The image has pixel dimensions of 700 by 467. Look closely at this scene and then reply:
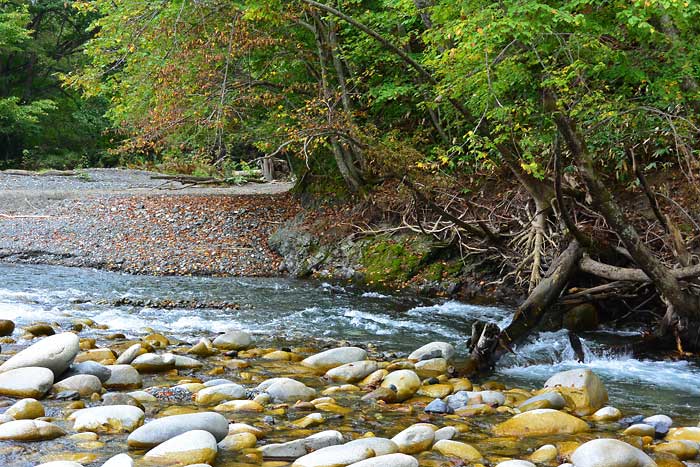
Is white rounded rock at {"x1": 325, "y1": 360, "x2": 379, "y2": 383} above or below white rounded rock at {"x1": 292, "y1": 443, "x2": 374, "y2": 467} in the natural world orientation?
below

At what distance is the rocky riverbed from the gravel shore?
638 cm

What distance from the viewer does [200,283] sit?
11.9 m

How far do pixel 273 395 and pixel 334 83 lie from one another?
896 cm

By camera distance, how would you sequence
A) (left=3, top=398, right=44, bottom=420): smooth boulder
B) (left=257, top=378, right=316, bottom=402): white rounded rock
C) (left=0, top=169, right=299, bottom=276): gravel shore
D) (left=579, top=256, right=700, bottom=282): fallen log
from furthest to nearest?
(left=0, top=169, right=299, bottom=276): gravel shore → (left=579, top=256, right=700, bottom=282): fallen log → (left=257, top=378, right=316, bottom=402): white rounded rock → (left=3, top=398, right=44, bottom=420): smooth boulder

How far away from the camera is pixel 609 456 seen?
413cm

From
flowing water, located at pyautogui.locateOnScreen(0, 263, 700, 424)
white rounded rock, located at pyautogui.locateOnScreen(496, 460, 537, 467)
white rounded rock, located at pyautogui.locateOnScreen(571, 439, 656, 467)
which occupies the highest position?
white rounded rock, located at pyautogui.locateOnScreen(571, 439, 656, 467)

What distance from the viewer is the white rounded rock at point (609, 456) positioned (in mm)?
4113

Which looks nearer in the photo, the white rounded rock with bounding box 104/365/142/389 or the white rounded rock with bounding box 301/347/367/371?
the white rounded rock with bounding box 104/365/142/389

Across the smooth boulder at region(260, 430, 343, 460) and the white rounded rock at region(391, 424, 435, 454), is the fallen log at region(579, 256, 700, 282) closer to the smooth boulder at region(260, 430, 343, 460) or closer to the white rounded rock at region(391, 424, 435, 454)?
the white rounded rock at region(391, 424, 435, 454)

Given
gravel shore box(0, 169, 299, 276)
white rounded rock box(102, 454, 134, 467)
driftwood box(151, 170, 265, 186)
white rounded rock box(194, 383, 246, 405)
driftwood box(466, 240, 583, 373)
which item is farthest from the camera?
driftwood box(151, 170, 265, 186)

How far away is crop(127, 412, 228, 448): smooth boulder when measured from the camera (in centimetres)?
428

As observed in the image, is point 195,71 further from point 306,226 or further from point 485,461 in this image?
point 485,461

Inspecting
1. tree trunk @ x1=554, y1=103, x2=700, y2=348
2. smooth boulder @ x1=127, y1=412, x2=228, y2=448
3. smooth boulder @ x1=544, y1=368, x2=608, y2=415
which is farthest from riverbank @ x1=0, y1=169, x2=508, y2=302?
smooth boulder @ x1=127, y1=412, x2=228, y2=448

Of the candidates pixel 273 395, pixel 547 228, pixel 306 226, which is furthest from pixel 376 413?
pixel 306 226
